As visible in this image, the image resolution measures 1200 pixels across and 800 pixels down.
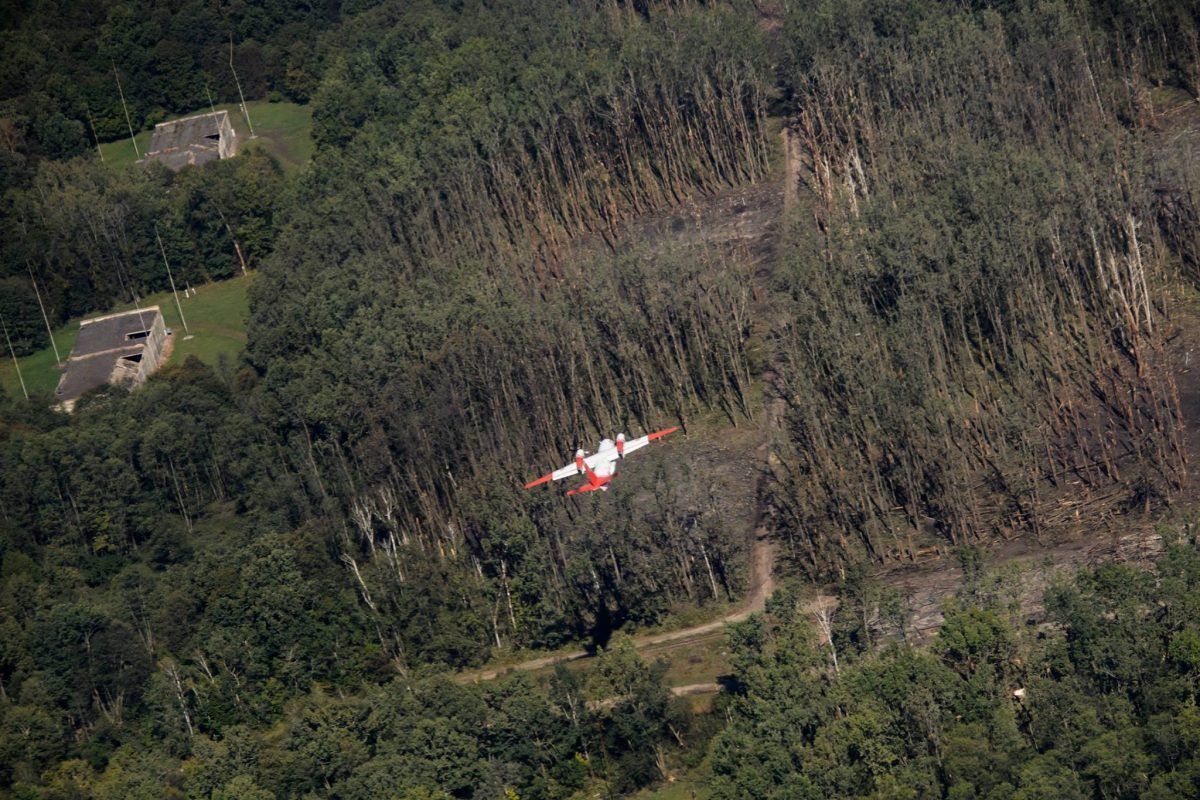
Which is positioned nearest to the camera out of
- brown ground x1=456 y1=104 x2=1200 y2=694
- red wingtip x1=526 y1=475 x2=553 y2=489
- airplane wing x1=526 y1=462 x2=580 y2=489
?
brown ground x1=456 y1=104 x2=1200 y2=694

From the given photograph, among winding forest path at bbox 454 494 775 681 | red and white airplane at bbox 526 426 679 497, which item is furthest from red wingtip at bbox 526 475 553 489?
winding forest path at bbox 454 494 775 681

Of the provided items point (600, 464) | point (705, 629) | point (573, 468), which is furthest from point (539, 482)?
point (705, 629)

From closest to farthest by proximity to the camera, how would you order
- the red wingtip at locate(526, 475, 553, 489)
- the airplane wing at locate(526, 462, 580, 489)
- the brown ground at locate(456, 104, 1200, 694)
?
1. the brown ground at locate(456, 104, 1200, 694)
2. the airplane wing at locate(526, 462, 580, 489)
3. the red wingtip at locate(526, 475, 553, 489)

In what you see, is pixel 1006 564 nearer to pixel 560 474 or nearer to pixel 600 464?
pixel 600 464

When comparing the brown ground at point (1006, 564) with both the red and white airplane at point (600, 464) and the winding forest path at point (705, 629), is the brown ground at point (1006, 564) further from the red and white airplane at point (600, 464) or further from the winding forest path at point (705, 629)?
→ the red and white airplane at point (600, 464)

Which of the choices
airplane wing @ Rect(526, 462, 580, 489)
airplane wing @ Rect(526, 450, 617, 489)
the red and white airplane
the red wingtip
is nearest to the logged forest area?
the red wingtip

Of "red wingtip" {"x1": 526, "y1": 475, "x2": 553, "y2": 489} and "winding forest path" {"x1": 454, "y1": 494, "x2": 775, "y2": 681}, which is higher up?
"red wingtip" {"x1": 526, "y1": 475, "x2": 553, "y2": 489}

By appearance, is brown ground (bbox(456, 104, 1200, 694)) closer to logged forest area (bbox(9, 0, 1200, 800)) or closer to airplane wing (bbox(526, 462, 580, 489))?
logged forest area (bbox(9, 0, 1200, 800))

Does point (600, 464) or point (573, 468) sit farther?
point (600, 464)

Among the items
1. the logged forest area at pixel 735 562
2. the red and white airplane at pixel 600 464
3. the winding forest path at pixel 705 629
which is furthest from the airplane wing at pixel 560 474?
the winding forest path at pixel 705 629

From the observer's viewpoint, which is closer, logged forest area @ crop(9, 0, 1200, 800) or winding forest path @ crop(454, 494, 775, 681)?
logged forest area @ crop(9, 0, 1200, 800)

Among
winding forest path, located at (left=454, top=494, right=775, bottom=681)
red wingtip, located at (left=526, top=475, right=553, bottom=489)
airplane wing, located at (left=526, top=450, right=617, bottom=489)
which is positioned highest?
airplane wing, located at (left=526, top=450, right=617, bottom=489)

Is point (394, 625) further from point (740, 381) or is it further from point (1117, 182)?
point (1117, 182)
